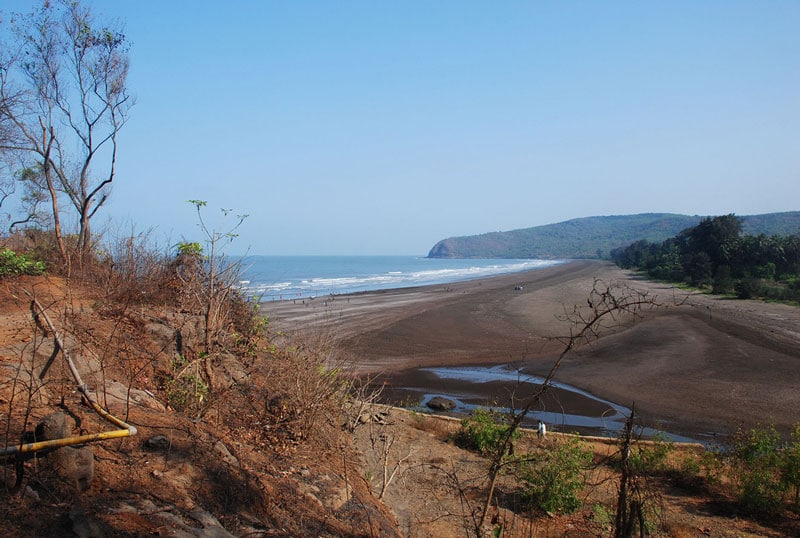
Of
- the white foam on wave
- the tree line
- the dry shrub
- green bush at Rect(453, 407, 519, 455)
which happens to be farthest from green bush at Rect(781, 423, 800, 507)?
the tree line

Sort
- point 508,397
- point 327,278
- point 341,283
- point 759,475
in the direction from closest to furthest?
1. point 759,475
2. point 508,397
3. point 341,283
4. point 327,278

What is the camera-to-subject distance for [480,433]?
10.3 m

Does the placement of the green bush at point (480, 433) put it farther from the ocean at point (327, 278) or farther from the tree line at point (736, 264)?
the tree line at point (736, 264)

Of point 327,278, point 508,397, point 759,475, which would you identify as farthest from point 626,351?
point 327,278

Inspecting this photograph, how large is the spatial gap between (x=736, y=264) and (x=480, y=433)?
178 ft

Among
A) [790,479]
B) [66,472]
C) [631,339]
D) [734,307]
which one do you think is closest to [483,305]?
[631,339]

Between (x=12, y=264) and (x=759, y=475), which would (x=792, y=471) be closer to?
(x=759, y=475)

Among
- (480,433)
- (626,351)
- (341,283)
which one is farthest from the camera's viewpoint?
(341,283)

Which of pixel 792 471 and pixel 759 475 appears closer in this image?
pixel 792 471

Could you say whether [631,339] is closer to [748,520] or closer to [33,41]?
[748,520]

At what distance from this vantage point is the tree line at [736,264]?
41.1 metres

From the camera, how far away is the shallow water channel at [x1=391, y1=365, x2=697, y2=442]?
13453 millimetres

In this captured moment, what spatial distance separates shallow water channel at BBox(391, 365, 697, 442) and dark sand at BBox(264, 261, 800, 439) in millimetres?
167

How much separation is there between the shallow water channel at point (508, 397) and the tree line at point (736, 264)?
103ft
